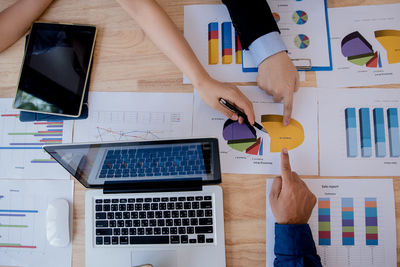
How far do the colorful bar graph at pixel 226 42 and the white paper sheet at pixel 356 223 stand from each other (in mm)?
410

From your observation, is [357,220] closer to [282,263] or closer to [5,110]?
[282,263]

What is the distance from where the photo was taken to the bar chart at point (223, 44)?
0.76m

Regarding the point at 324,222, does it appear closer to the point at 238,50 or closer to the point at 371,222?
the point at 371,222

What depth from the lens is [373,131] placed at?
71 cm

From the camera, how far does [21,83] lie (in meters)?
0.77

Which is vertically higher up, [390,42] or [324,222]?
[390,42]

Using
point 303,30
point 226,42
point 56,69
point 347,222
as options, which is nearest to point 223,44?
point 226,42

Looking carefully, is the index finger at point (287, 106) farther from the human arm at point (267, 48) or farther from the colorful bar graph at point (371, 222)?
the colorful bar graph at point (371, 222)

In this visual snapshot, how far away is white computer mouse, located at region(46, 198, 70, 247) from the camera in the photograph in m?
0.70

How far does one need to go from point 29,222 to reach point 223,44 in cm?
76

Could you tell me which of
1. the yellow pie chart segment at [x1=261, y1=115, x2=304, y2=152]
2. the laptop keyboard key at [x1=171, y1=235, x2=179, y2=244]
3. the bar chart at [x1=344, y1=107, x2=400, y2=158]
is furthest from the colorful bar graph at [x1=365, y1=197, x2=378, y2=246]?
the laptop keyboard key at [x1=171, y1=235, x2=179, y2=244]

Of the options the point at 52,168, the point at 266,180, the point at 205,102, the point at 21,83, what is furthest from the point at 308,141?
the point at 21,83

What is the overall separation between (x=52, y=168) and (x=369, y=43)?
3.21ft

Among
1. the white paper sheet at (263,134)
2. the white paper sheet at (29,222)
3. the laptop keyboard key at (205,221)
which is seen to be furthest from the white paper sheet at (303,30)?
the white paper sheet at (29,222)
